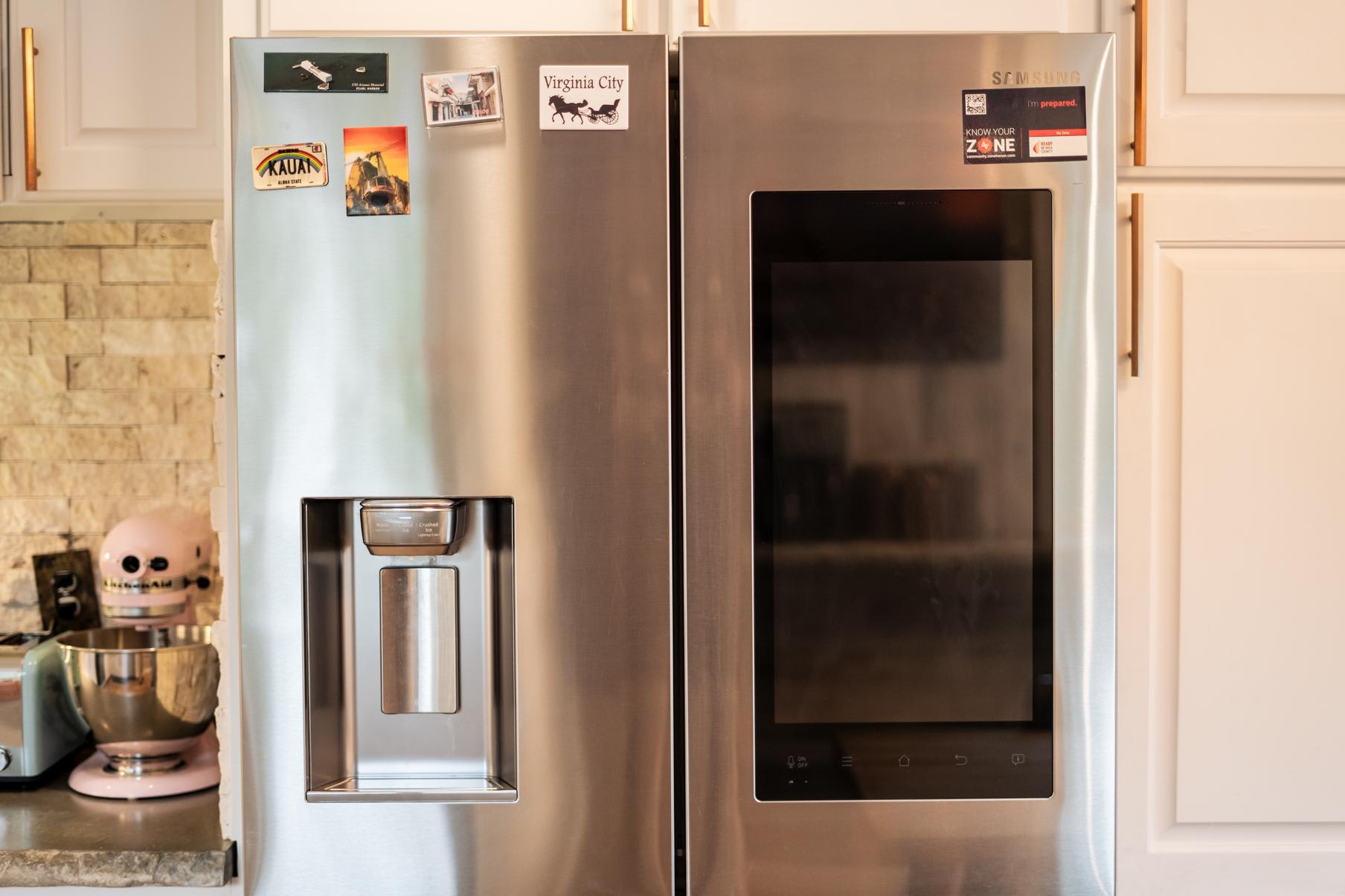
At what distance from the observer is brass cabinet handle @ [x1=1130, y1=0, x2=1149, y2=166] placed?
110cm

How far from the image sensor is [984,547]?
1.01 metres

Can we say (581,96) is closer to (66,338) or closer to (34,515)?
(66,338)

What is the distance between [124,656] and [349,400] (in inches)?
23.6

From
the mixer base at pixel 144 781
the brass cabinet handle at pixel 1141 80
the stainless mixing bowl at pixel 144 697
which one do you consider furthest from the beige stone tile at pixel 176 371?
the brass cabinet handle at pixel 1141 80

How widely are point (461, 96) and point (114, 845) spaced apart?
2.93ft

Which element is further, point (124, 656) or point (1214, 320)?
point (124, 656)

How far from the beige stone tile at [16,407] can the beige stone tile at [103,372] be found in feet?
0.17

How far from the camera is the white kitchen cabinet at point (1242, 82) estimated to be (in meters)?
1.12

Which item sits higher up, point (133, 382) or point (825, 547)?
point (133, 382)

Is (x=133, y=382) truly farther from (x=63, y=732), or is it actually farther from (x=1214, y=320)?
(x=1214, y=320)

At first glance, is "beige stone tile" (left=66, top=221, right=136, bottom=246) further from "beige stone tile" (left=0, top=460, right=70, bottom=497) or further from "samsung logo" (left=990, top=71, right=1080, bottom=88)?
"samsung logo" (left=990, top=71, right=1080, bottom=88)

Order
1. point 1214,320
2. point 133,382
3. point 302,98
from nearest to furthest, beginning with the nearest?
point 302,98 → point 1214,320 → point 133,382

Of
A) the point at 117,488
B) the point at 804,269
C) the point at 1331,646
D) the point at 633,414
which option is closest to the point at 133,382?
the point at 117,488

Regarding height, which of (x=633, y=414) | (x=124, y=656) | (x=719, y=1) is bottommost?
(x=124, y=656)
